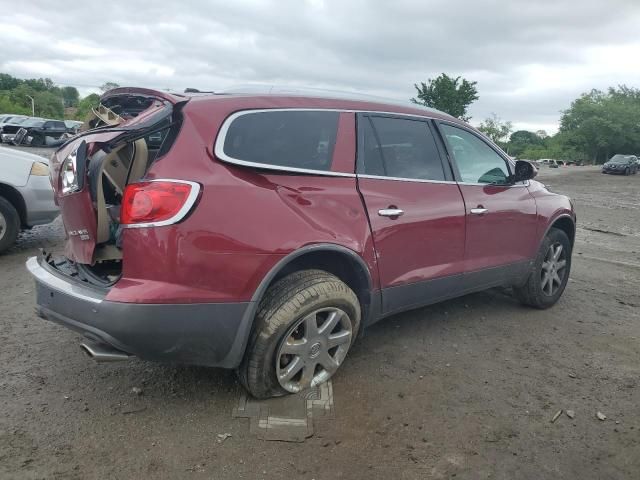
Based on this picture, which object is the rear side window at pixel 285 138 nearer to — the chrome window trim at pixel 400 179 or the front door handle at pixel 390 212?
the chrome window trim at pixel 400 179

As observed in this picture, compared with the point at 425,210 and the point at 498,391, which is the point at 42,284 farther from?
the point at 498,391

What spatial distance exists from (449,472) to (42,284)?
2.36 m

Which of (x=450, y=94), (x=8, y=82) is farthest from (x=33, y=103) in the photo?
(x=450, y=94)

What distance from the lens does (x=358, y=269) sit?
3223mm

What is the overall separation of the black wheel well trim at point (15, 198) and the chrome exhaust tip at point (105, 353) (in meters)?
3.73

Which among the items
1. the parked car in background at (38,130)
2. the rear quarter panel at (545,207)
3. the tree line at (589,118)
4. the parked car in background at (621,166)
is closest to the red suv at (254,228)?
the rear quarter panel at (545,207)

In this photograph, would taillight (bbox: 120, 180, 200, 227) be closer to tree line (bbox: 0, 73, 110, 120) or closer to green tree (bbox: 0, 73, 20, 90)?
tree line (bbox: 0, 73, 110, 120)

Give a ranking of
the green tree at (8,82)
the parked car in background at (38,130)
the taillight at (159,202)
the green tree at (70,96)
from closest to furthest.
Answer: the taillight at (159,202) < the parked car in background at (38,130) < the green tree at (8,82) < the green tree at (70,96)

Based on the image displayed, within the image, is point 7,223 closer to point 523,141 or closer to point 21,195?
point 21,195

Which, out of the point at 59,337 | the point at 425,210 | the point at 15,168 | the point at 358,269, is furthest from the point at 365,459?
the point at 15,168

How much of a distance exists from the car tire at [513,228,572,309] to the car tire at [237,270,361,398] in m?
2.16

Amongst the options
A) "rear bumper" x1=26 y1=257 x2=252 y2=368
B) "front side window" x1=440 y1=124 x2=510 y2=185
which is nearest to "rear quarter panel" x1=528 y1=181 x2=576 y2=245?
"front side window" x1=440 y1=124 x2=510 y2=185

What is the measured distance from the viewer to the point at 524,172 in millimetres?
4371

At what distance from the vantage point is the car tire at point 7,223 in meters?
5.59
